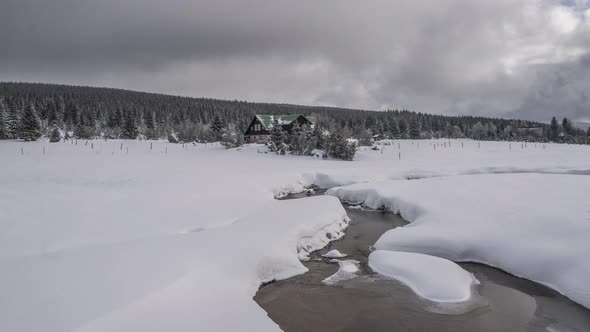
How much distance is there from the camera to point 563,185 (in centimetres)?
2191

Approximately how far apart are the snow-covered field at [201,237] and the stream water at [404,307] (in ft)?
2.02

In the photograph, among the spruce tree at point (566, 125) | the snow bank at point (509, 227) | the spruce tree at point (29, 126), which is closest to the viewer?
the snow bank at point (509, 227)

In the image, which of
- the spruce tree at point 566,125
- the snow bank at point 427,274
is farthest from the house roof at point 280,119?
the spruce tree at point 566,125

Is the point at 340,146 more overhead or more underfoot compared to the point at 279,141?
more underfoot

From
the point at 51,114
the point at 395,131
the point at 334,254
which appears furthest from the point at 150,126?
the point at 334,254

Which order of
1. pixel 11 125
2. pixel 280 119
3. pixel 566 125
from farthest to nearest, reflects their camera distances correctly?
pixel 566 125, pixel 280 119, pixel 11 125

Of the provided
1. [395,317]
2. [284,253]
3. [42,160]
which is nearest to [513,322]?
[395,317]

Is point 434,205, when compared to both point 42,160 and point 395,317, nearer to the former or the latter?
point 395,317

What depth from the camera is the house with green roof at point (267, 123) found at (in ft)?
215

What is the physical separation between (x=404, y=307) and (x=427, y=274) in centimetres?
209

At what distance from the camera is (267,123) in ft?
226

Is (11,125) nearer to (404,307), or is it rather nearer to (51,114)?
(51,114)

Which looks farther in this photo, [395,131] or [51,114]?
[395,131]

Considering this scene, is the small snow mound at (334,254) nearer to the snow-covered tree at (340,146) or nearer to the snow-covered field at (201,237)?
the snow-covered field at (201,237)
